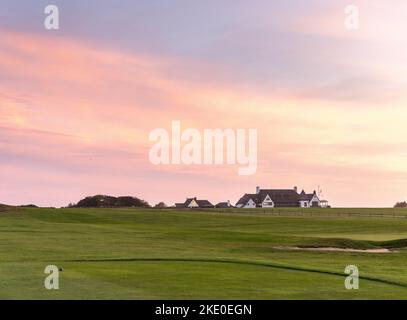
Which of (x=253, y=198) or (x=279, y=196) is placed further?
(x=279, y=196)

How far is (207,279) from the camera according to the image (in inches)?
876

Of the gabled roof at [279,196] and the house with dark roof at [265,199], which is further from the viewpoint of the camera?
the gabled roof at [279,196]

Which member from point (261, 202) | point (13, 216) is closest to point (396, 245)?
point (13, 216)

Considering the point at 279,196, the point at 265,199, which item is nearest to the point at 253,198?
the point at 265,199

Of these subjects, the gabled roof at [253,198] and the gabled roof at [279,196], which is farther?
the gabled roof at [279,196]

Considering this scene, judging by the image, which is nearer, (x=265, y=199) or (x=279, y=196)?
(x=265, y=199)

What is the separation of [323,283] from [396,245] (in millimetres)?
37085

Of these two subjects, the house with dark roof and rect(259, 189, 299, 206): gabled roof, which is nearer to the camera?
the house with dark roof

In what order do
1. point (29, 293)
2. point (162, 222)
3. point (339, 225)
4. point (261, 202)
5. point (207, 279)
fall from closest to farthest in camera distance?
point (29, 293)
point (207, 279)
point (339, 225)
point (162, 222)
point (261, 202)

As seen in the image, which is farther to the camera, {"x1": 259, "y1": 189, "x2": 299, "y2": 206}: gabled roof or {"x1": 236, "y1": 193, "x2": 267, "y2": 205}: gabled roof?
{"x1": 259, "y1": 189, "x2": 299, "y2": 206}: gabled roof

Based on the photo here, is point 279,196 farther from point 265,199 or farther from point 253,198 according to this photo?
point 253,198

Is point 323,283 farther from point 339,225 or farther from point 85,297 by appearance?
point 339,225

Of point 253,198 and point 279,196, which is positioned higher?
point 279,196

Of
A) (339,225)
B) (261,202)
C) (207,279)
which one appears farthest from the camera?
(261,202)
